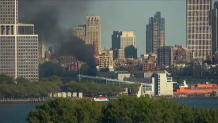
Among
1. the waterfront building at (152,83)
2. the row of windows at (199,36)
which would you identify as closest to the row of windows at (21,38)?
the waterfront building at (152,83)

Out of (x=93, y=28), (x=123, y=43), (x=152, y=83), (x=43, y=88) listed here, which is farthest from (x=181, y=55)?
(x=43, y=88)

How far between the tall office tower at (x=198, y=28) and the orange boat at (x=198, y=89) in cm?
4312

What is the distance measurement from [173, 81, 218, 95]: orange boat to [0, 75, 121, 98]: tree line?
6.86 metres

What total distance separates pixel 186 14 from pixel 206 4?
2619 mm

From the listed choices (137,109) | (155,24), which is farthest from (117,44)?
(137,109)

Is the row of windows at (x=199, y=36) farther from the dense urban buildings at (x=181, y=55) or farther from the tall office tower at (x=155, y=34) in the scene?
the tall office tower at (x=155, y=34)

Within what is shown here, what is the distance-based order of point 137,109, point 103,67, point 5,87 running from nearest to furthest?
point 137,109 → point 5,87 → point 103,67

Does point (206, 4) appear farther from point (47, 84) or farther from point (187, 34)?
point (47, 84)

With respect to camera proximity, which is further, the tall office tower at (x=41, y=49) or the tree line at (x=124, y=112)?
the tall office tower at (x=41, y=49)

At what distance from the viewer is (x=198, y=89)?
91.6 meters

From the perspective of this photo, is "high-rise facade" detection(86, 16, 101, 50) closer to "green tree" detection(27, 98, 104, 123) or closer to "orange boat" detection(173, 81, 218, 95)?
"orange boat" detection(173, 81, 218, 95)

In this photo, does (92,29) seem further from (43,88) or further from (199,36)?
(43,88)

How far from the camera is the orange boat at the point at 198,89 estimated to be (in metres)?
90.4

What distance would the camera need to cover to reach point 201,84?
310ft
